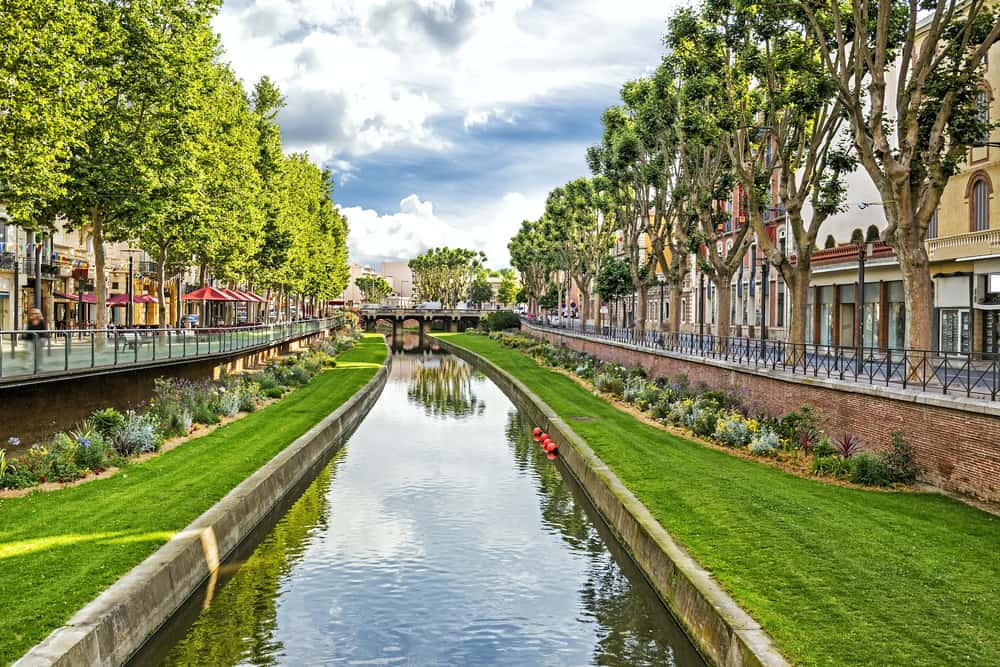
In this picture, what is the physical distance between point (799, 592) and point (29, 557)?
432 inches

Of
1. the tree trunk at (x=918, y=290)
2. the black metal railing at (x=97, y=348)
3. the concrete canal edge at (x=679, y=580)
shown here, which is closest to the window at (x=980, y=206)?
the tree trunk at (x=918, y=290)

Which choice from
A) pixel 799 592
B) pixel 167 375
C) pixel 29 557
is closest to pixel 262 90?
pixel 167 375

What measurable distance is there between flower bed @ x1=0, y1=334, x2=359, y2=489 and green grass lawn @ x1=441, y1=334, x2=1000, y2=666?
471 inches

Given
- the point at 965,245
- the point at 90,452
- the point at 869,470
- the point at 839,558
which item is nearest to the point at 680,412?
the point at 869,470

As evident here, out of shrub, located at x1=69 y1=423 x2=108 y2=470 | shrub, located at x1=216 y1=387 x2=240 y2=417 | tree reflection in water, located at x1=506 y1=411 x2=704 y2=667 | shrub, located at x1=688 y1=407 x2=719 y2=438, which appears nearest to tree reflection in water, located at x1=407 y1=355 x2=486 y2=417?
shrub, located at x1=216 y1=387 x2=240 y2=417

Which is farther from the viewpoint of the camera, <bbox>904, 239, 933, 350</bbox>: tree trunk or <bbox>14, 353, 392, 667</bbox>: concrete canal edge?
<bbox>904, 239, 933, 350</bbox>: tree trunk

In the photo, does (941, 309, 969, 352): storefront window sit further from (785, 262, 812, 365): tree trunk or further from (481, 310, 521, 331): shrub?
(481, 310, 521, 331): shrub

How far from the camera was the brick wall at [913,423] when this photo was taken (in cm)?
1633

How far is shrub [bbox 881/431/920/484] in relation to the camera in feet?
60.3

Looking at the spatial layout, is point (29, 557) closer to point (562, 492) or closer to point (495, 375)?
point (562, 492)

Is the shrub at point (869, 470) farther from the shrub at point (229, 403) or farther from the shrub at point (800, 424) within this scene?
the shrub at point (229, 403)

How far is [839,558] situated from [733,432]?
12.2 metres

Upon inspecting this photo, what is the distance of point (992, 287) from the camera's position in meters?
33.9

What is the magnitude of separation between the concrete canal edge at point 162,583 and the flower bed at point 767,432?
41.7 feet
